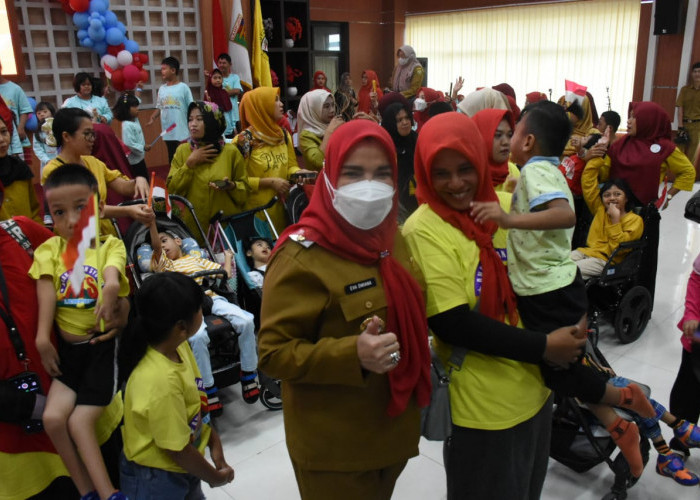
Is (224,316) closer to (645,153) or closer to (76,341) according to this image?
(76,341)

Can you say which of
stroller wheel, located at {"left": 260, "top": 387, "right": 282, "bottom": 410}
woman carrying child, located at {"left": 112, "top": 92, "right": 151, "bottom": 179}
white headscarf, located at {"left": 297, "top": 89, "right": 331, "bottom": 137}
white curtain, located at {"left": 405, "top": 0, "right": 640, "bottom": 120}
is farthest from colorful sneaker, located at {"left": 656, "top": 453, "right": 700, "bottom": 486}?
white curtain, located at {"left": 405, "top": 0, "right": 640, "bottom": 120}

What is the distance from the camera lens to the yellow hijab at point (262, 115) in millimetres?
3801

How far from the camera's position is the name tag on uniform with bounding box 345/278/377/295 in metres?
1.27

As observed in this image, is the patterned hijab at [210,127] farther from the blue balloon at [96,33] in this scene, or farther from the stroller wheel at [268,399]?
the blue balloon at [96,33]

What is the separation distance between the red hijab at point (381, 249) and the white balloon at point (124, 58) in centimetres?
683

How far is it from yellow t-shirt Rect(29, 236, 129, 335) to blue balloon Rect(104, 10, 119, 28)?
627 centimetres

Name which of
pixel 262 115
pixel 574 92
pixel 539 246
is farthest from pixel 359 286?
pixel 574 92

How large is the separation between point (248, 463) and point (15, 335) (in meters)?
1.31

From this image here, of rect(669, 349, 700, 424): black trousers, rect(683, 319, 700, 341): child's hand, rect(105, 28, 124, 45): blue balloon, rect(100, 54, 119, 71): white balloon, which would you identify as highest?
rect(105, 28, 124, 45): blue balloon

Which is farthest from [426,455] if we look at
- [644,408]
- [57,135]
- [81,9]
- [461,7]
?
[461,7]

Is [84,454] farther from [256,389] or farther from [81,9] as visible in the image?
[81,9]

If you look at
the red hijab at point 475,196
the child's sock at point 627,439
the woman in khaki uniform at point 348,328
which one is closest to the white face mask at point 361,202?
the woman in khaki uniform at point 348,328

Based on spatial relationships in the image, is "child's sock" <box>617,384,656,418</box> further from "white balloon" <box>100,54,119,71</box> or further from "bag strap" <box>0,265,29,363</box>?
"white balloon" <box>100,54,119,71</box>

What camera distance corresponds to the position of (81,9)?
22.6 ft
